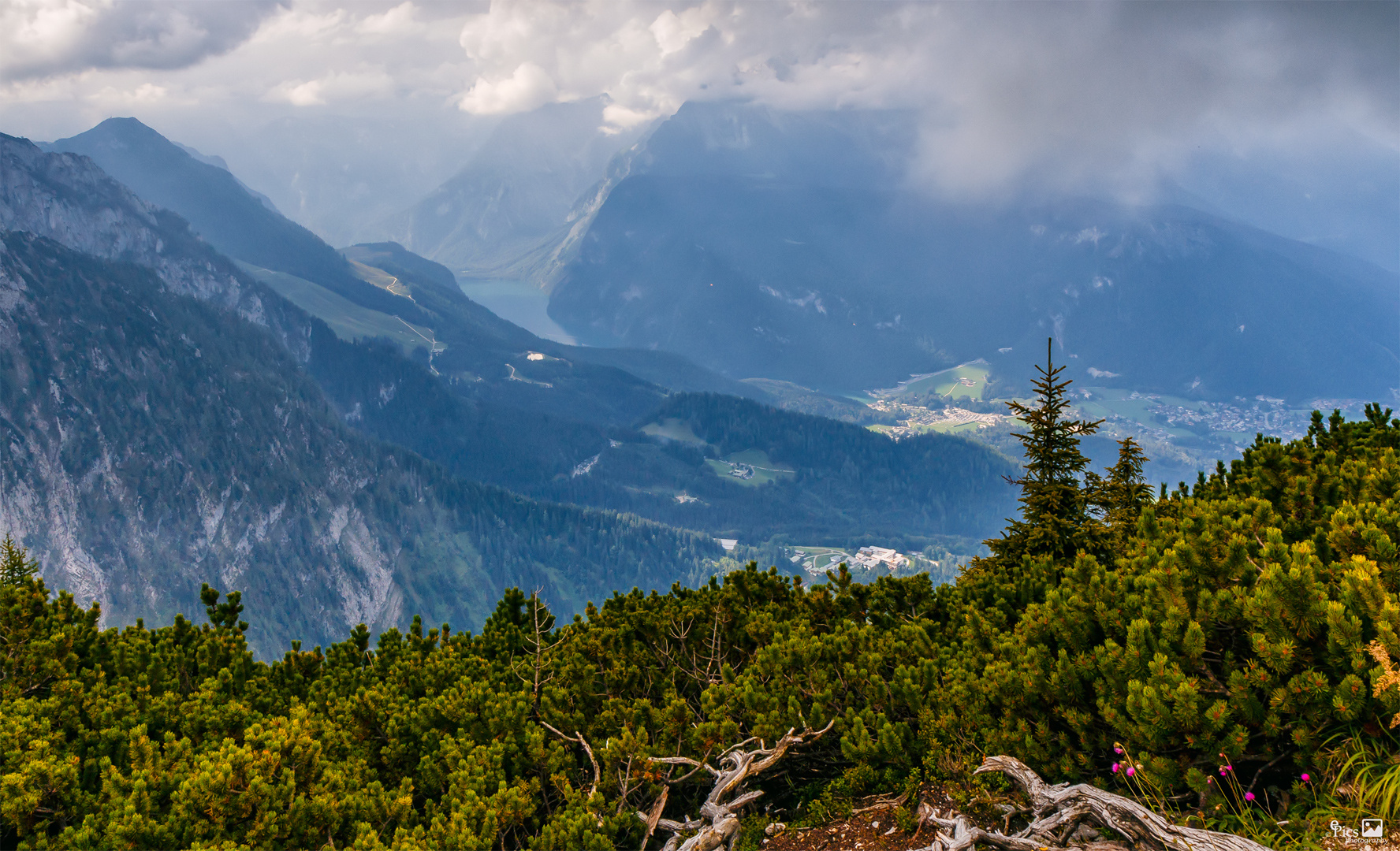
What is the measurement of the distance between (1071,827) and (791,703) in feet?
17.2

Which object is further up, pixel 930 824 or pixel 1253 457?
pixel 1253 457

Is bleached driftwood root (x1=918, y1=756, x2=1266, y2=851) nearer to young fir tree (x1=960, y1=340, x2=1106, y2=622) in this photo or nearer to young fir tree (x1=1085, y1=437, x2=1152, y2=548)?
young fir tree (x1=960, y1=340, x2=1106, y2=622)

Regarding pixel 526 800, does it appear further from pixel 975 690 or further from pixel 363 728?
pixel 975 690

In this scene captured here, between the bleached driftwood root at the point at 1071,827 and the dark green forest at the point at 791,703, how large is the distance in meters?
0.59

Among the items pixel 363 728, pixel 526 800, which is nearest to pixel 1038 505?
pixel 526 800

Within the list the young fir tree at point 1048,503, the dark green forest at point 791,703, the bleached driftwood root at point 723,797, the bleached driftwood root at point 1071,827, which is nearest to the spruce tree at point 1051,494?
the young fir tree at point 1048,503

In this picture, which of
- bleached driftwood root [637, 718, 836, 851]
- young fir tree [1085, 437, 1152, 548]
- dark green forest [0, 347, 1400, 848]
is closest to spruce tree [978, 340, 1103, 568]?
young fir tree [1085, 437, 1152, 548]

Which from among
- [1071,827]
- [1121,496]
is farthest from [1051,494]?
[1071,827]

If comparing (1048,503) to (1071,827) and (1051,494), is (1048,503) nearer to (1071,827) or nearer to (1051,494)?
(1051,494)

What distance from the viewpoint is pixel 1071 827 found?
999 cm

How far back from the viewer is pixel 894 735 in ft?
42.1

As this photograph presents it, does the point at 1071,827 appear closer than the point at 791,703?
Yes

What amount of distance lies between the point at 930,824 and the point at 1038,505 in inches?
540

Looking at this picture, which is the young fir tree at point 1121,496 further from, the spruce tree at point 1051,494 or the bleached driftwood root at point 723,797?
the bleached driftwood root at point 723,797
